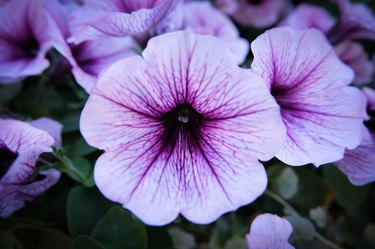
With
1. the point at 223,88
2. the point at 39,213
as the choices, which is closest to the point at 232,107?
the point at 223,88

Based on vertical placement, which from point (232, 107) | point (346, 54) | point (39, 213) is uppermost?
point (232, 107)

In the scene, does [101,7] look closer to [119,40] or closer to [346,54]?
[119,40]

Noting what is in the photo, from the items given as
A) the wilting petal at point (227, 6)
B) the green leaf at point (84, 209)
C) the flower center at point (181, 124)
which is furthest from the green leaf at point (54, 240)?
the wilting petal at point (227, 6)

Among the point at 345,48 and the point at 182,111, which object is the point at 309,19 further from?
the point at 182,111

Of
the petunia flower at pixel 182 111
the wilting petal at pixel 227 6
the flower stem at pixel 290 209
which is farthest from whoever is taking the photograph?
the wilting petal at pixel 227 6

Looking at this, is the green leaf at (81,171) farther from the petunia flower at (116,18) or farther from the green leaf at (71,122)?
the petunia flower at (116,18)

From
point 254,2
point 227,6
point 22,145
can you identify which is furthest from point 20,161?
point 254,2
